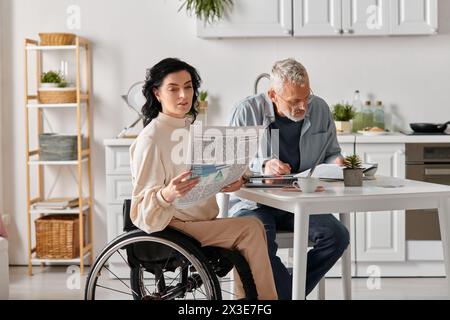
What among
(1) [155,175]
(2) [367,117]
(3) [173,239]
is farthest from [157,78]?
(2) [367,117]

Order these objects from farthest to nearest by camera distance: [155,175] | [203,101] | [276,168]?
[203,101]
[276,168]
[155,175]

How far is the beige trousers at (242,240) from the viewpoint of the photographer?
281cm

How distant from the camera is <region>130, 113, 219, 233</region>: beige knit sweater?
9.02 feet

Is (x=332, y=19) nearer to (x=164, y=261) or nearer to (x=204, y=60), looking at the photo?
(x=204, y=60)

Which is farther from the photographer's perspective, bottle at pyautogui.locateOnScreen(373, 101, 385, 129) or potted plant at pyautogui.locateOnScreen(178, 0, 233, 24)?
bottle at pyautogui.locateOnScreen(373, 101, 385, 129)

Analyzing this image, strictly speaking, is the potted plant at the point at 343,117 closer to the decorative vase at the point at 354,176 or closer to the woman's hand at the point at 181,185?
the decorative vase at the point at 354,176

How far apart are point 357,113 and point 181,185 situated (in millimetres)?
2907

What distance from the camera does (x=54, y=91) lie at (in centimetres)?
521

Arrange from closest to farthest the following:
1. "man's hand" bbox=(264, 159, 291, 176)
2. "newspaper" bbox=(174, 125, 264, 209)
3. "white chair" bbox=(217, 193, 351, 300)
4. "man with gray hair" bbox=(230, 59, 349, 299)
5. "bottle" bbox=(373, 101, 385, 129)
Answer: "newspaper" bbox=(174, 125, 264, 209)
"man's hand" bbox=(264, 159, 291, 176)
"man with gray hair" bbox=(230, 59, 349, 299)
"white chair" bbox=(217, 193, 351, 300)
"bottle" bbox=(373, 101, 385, 129)

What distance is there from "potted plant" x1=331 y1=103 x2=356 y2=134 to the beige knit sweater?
2.48 m

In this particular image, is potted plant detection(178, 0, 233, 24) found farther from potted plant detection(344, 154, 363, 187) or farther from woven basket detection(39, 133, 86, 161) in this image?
potted plant detection(344, 154, 363, 187)

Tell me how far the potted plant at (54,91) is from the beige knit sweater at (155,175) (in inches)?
95.9

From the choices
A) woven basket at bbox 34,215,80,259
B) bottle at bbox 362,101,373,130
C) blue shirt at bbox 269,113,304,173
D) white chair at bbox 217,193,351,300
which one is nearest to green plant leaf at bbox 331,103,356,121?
bottle at bbox 362,101,373,130

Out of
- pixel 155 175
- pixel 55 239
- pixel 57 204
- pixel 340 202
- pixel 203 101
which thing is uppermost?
pixel 203 101
